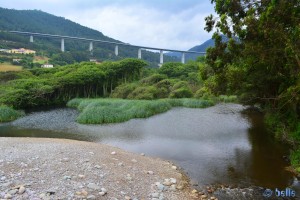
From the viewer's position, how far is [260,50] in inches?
504

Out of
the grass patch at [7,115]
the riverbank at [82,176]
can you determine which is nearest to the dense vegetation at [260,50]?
the riverbank at [82,176]

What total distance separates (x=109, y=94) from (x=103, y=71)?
4426 mm

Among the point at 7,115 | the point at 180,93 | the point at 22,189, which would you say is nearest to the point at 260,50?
the point at 22,189

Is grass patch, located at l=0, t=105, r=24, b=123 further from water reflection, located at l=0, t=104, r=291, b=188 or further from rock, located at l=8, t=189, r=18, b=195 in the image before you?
rock, located at l=8, t=189, r=18, b=195

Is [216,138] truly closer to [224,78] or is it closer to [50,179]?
[224,78]

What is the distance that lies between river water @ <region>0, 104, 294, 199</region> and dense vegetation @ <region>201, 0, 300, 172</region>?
185 centimetres

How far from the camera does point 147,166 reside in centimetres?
1298

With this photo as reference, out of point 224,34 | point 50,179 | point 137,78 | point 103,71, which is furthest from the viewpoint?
point 137,78

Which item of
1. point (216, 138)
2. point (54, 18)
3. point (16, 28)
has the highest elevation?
point (54, 18)

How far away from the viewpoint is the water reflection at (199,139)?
1325cm

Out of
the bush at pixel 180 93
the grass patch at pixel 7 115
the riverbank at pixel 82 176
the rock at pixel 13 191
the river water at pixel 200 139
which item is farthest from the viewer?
the bush at pixel 180 93

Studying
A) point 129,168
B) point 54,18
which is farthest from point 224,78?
point 54,18

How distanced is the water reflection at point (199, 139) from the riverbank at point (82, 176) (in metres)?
2.11

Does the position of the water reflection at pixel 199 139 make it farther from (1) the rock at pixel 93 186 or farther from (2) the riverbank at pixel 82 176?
(1) the rock at pixel 93 186
